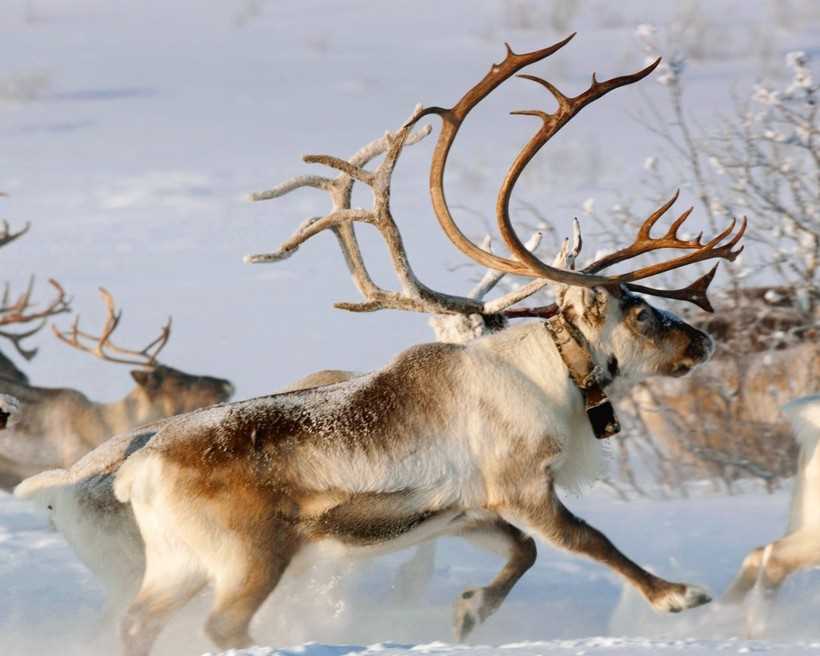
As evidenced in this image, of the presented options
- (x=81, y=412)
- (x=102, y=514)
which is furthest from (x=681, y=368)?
(x=81, y=412)

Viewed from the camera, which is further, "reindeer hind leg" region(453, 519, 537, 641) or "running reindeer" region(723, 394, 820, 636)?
"reindeer hind leg" region(453, 519, 537, 641)

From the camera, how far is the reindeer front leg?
16.6ft

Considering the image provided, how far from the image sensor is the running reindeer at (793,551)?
17.3ft

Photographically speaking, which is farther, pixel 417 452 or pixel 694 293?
pixel 694 293

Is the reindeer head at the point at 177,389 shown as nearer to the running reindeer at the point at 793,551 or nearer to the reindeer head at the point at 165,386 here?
the reindeer head at the point at 165,386

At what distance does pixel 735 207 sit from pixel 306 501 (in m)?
5.43

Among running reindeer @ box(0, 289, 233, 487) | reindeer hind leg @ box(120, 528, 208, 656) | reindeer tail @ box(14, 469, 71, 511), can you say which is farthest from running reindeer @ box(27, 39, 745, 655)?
running reindeer @ box(0, 289, 233, 487)

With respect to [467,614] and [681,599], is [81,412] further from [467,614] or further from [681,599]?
[681,599]

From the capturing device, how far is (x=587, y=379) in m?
5.20

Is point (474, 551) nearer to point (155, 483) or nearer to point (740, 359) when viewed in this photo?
point (155, 483)

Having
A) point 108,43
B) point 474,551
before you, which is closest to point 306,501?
point 474,551

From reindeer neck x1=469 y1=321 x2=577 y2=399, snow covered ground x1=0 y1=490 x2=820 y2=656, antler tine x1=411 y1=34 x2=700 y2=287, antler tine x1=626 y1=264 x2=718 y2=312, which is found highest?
antler tine x1=411 y1=34 x2=700 y2=287

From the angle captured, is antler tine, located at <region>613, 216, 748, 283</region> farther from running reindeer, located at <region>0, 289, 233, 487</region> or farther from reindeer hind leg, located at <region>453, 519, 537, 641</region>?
running reindeer, located at <region>0, 289, 233, 487</region>

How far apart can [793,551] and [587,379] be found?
0.98 metres
